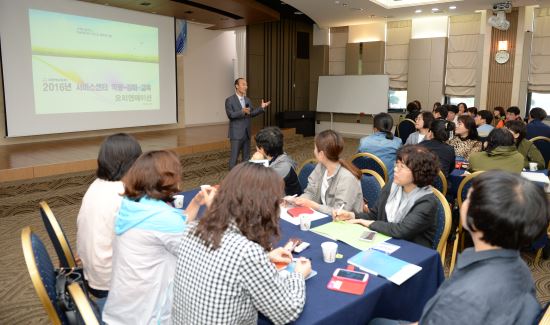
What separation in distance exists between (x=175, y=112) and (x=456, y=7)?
6.98 metres

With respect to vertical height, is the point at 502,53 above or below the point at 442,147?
above

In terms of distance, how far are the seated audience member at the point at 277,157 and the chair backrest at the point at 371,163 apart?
38.6 inches

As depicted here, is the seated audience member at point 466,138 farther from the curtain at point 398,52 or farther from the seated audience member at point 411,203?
the curtain at point 398,52

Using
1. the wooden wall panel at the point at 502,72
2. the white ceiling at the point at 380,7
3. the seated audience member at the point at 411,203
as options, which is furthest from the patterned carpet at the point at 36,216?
the wooden wall panel at the point at 502,72

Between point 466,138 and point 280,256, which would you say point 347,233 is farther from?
point 466,138

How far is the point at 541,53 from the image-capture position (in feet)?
29.7

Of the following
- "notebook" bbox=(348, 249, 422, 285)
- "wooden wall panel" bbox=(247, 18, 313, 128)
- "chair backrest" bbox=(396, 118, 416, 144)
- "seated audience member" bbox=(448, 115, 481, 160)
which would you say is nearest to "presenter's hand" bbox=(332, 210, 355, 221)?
"notebook" bbox=(348, 249, 422, 285)

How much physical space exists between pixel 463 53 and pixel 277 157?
8580 mm

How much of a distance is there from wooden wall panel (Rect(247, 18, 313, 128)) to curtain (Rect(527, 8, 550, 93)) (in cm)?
609

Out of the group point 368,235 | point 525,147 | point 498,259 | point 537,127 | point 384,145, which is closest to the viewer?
point 498,259

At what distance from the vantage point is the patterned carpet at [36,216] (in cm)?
295

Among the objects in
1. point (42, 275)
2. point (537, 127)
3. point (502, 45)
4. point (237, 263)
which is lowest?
point (42, 275)

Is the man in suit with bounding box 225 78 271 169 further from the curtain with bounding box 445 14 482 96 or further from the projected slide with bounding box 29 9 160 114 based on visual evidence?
the curtain with bounding box 445 14 482 96

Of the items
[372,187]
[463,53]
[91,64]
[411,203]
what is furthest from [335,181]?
[463,53]
